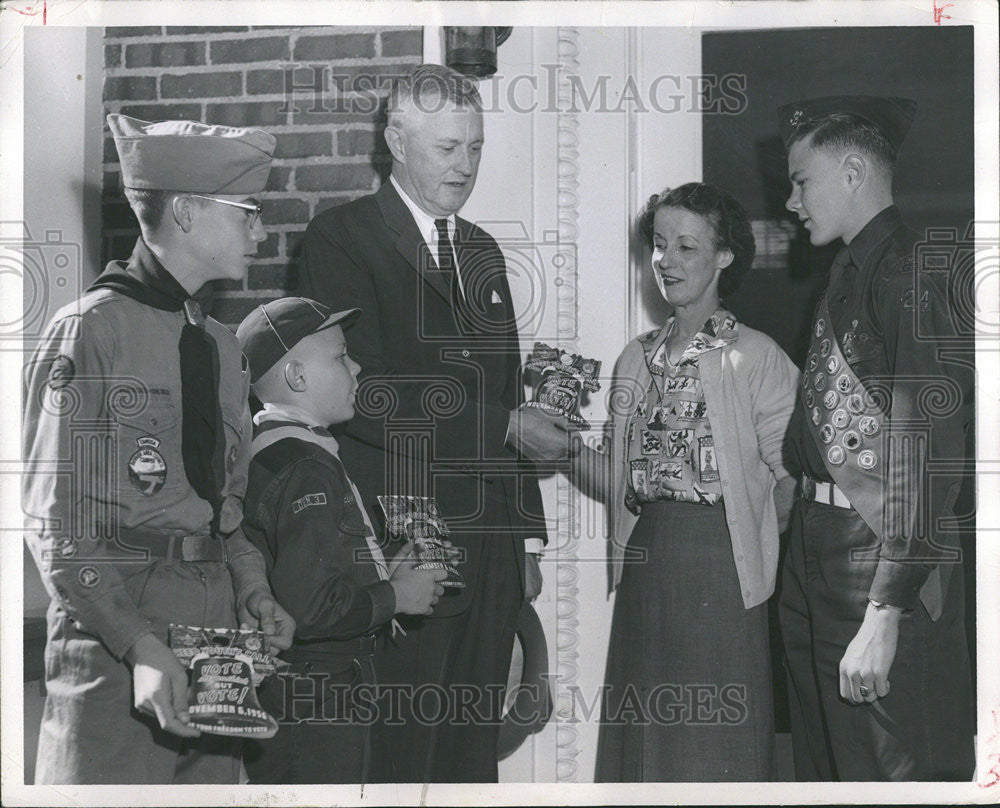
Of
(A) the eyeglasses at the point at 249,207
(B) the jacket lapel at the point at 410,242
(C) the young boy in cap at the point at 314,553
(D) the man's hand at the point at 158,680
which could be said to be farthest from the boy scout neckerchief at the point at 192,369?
(B) the jacket lapel at the point at 410,242

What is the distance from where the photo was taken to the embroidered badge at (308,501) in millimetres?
3461

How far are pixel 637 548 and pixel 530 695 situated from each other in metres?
0.56

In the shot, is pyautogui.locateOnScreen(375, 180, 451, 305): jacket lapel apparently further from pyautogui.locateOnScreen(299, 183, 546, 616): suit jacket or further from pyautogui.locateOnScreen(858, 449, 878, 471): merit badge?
pyautogui.locateOnScreen(858, 449, 878, 471): merit badge

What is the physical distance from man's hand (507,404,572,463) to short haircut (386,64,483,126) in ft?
3.12

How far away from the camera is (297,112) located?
3928mm

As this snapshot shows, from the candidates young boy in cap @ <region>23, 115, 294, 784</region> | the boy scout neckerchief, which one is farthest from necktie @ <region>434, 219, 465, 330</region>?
the boy scout neckerchief

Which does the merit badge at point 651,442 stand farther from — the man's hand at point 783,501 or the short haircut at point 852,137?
the short haircut at point 852,137

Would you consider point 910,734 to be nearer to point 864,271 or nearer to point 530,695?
point 530,695

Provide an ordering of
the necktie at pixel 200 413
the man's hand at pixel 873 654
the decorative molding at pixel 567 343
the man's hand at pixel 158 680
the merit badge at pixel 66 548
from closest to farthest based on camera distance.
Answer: the man's hand at pixel 158 680, the merit badge at pixel 66 548, the necktie at pixel 200 413, the man's hand at pixel 873 654, the decorative molding at pixel 567 343

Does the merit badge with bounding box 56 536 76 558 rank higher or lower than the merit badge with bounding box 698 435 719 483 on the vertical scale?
lower

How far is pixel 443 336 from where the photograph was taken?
3809 millimetres

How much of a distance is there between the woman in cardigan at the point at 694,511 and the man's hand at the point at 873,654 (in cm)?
28

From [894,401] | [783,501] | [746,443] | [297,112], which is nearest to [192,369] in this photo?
[297,112]

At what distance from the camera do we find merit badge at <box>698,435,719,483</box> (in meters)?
3.69
